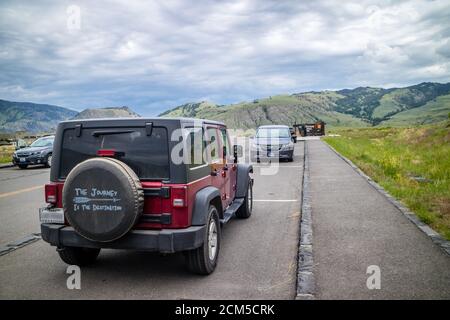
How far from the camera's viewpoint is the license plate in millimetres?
4797

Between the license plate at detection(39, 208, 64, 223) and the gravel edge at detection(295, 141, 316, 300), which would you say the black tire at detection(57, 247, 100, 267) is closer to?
the license plate at detection(39, 208, 64, 223)

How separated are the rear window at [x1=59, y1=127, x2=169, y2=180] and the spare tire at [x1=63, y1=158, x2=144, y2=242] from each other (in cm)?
21

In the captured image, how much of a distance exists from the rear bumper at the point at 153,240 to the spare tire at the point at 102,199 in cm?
15

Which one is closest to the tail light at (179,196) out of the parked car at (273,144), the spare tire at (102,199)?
the spare tire at (102,199)

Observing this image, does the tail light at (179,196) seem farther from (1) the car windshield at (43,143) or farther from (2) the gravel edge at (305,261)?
(1) the car windshield at (43,143)

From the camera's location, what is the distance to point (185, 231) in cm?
446

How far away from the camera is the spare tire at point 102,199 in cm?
428

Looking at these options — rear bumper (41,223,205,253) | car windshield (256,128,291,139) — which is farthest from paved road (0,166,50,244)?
car windshield (256,128,291,139)

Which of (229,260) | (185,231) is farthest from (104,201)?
(229,260)

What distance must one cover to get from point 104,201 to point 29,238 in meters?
3.38

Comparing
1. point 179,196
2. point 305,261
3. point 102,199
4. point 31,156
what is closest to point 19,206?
point 102,199

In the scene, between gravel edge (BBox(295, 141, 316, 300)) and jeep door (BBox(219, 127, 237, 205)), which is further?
jeep door (BBox(219, 127, 237, 205))
